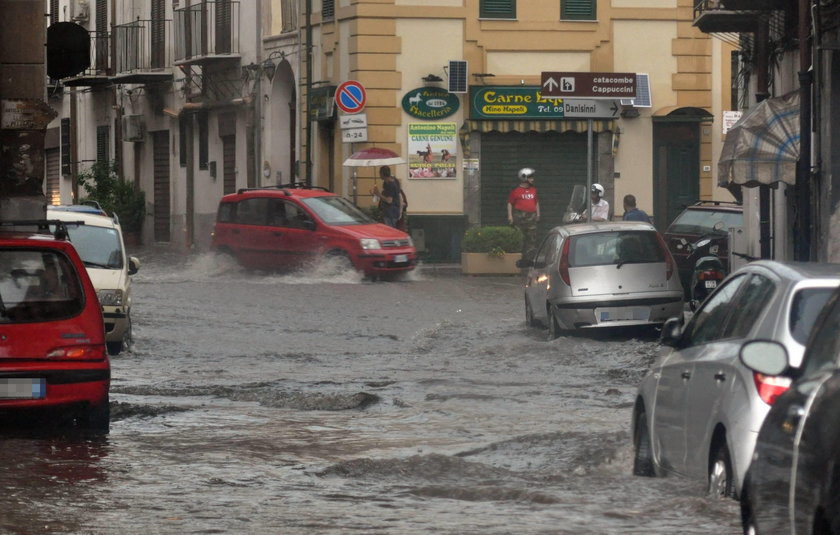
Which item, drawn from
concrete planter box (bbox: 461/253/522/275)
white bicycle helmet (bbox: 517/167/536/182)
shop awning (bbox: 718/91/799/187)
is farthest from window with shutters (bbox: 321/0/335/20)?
shop awning (bbox: 718/91/799/187)

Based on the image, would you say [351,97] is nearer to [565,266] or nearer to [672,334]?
[565,266]

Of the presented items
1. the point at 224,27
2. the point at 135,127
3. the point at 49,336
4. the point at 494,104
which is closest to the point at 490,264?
the point at 494,104

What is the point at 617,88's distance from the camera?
20.8m

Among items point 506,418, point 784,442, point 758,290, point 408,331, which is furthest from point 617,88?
point 784,442

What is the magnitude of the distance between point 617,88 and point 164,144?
29934 mm

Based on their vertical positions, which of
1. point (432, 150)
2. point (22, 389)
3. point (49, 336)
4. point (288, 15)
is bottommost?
point (22, 389)

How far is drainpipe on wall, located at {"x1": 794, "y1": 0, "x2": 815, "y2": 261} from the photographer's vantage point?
65.4 feet

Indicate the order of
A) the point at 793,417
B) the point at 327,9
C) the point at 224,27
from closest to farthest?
the point at 793,417
the point at 327,9
the point at 224,27

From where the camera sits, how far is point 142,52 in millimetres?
49375

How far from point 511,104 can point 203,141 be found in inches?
484

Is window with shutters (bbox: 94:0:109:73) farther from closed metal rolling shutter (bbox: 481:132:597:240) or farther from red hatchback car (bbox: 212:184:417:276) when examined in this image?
red hatchback car (bbox: 212:184:417:276)

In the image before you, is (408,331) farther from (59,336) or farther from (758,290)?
(758,290)

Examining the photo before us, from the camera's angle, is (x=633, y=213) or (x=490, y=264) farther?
(x=490, y=264)

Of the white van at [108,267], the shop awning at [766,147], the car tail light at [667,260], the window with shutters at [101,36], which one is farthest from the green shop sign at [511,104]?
the window with shutters at [101,36]
